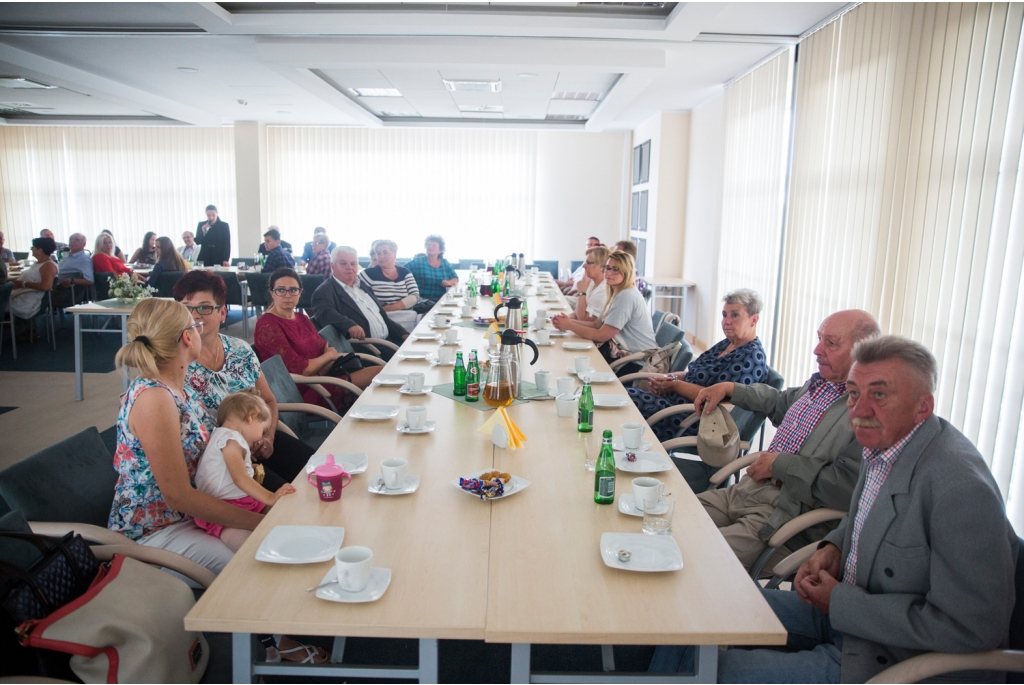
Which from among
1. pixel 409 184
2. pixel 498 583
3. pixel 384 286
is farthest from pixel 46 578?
pixel 409 184

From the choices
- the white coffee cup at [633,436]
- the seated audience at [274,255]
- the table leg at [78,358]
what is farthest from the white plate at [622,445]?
the seated audience at [274,255]

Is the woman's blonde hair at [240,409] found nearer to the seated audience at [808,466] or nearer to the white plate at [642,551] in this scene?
the white plate at [642,551]

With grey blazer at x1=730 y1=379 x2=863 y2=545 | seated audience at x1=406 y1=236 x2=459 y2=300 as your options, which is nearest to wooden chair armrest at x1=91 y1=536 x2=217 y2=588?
grey blazer at x1=730 y1=379 x2=863 y2=545

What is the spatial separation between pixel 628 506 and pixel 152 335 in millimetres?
1511

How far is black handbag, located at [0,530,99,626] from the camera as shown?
1402 millimetres

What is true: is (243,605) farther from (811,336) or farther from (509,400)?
(811,336)

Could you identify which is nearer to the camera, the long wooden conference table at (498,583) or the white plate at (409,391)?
the long wooden conference table at (498,583)

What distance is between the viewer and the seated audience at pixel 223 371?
279 cm

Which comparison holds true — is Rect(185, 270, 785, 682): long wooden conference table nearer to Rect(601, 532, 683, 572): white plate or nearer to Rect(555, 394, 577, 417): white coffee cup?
Rect(601, 532, 683, 572): white plate

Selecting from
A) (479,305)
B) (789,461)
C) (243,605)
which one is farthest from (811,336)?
(243,605)

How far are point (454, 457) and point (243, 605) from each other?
0.95 metres

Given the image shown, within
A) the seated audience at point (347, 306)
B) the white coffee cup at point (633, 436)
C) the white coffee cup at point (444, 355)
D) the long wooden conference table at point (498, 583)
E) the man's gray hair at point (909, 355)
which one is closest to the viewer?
the long wooden conference table at point (498, 583)

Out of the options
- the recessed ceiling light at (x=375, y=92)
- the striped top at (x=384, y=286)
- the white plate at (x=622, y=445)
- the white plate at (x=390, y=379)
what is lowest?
the white plate at (x=622, y=445)

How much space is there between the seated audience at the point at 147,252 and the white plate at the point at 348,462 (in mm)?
9356
